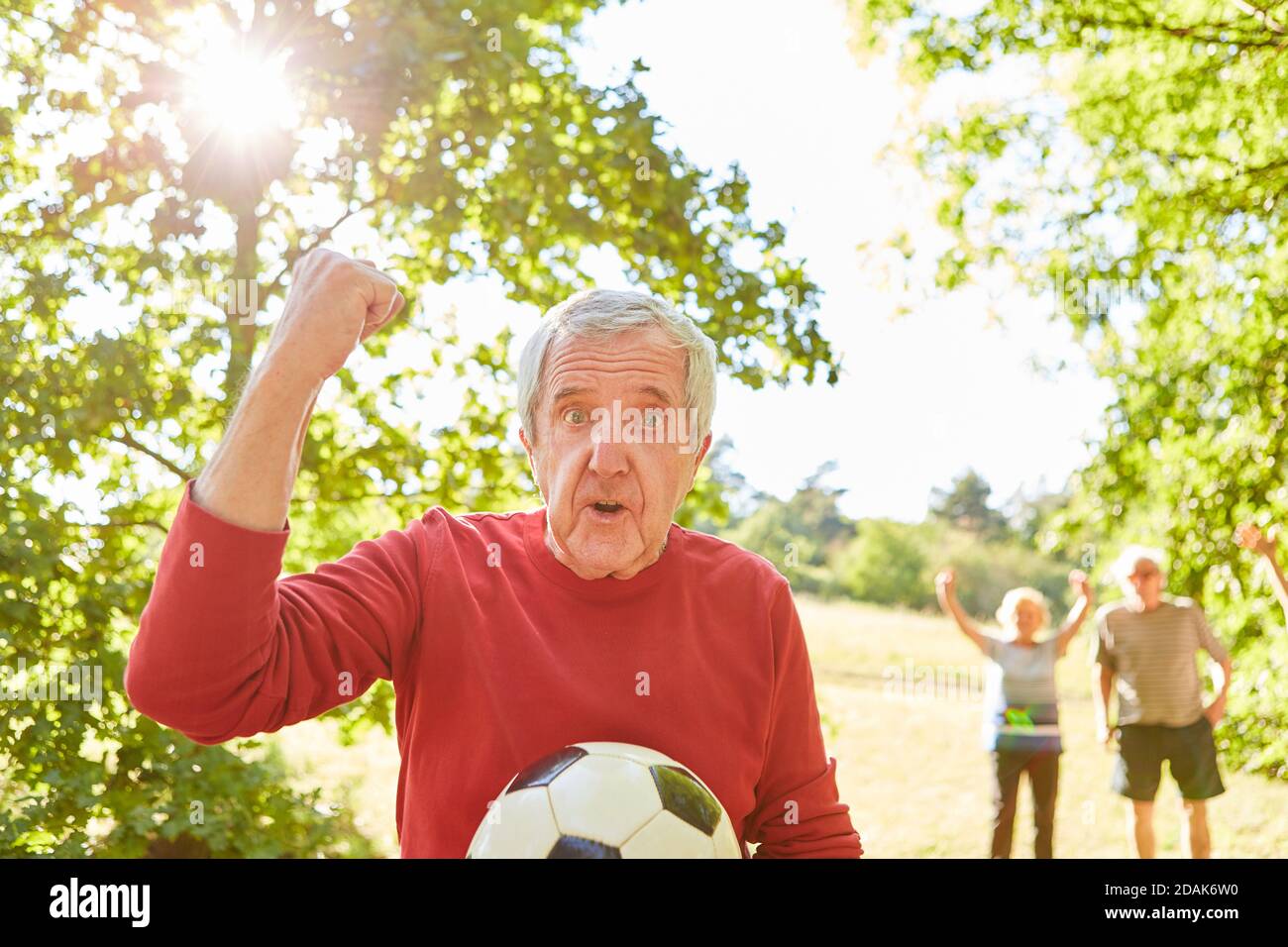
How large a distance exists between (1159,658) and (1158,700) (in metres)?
0.26

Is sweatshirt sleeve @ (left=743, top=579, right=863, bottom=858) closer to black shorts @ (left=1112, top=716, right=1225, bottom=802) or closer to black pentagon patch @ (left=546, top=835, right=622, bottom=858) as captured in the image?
black pentagon patch @ (left=546, top=835, right=622, bottom=858)

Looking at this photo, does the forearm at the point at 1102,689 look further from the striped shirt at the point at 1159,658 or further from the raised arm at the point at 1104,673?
the striped shirt at the point at 1159,658

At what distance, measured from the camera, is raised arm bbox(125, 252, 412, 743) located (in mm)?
1220

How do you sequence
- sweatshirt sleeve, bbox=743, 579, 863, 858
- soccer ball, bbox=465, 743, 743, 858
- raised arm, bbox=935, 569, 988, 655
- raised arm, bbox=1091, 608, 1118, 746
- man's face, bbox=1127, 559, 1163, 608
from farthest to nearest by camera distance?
raised arm, bbox=935, 569, 988, 655 → raised arm, bbox=1091, 608, 1118, 746 → man's face, bbox=1127, 559, 1163, 608 → sweatshirt sleeve, bbox=743, 579, 863, 858 → soccer ball, bbox=465, 743, 743, 858

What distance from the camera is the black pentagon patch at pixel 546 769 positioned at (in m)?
1.48

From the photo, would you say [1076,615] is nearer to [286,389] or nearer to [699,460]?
[699,460]

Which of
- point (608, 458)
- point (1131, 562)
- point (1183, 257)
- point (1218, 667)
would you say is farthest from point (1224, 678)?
point (608, 458)

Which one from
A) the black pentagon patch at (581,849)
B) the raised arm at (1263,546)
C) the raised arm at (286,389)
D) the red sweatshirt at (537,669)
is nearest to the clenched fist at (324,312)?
the raised arm at (286,389)

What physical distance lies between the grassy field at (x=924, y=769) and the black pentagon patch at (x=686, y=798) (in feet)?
13.6

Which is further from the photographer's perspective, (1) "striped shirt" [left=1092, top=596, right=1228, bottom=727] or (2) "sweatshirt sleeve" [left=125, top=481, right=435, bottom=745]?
(1) "striped shirt" [left=1092, top=596, right=1228, bottom=727]

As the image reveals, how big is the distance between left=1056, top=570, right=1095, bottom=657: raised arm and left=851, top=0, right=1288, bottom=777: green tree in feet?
3.73

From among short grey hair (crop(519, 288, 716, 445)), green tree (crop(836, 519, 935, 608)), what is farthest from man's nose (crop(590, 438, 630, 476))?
green tree (crop(836, 519, 935, 608))

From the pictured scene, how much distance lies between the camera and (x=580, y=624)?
1.65m
